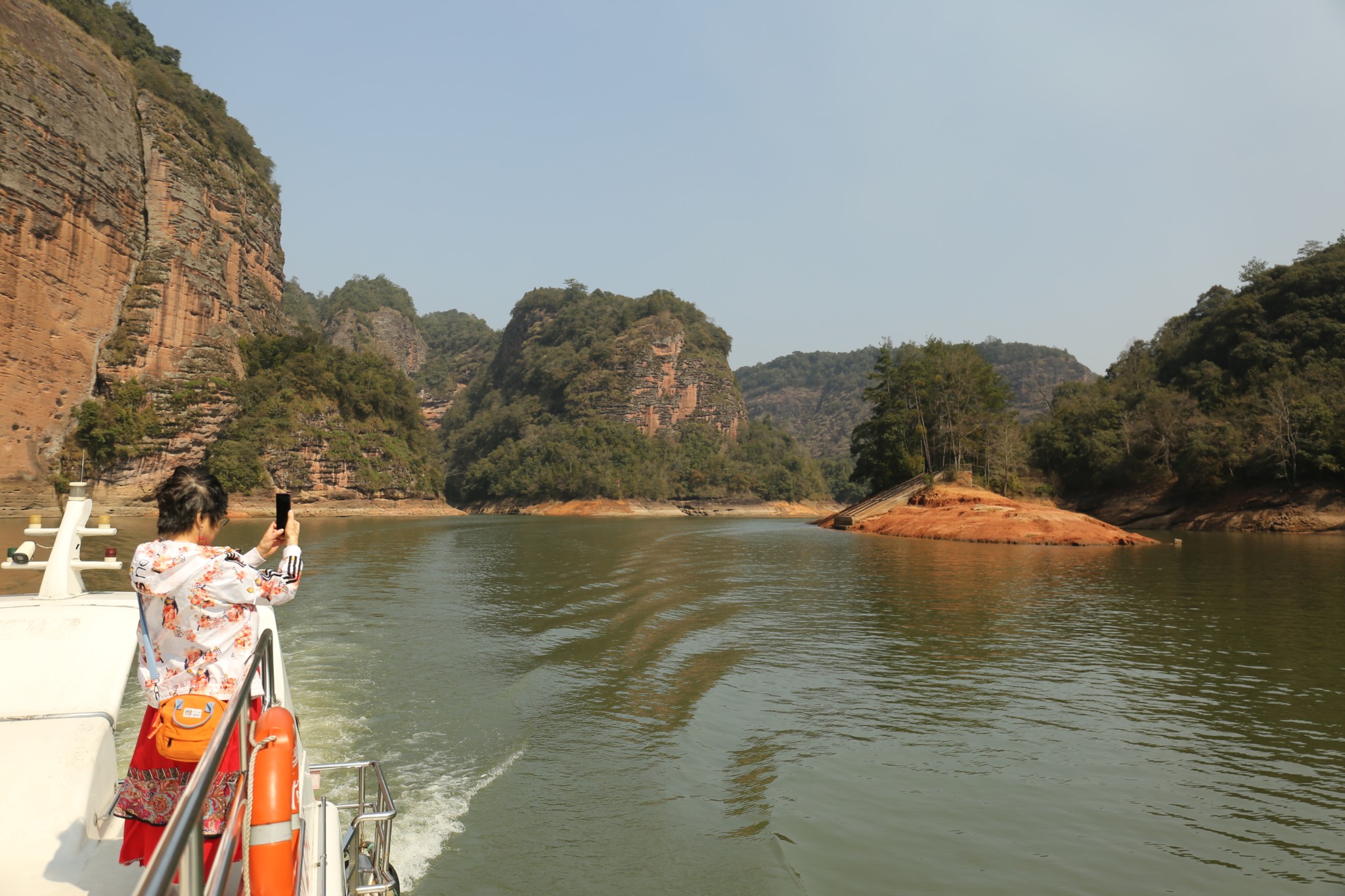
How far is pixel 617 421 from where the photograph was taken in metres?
115

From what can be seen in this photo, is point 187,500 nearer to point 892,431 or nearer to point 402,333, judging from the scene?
point 892,431

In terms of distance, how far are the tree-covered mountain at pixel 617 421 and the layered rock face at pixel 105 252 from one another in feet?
134

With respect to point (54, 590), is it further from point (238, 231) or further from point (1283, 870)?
point (238, 231)

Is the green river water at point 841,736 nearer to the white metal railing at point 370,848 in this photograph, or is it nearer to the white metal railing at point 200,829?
the white metal railing at point 370,848

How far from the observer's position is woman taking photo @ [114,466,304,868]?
3006 millimetres

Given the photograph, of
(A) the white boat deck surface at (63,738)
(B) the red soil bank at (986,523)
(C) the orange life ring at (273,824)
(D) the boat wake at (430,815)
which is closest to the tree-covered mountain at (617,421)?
(B) the red soil bank at (986,523)

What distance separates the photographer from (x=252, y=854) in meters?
2.48

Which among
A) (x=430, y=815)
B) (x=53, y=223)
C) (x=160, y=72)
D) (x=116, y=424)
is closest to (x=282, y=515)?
(x=430, y=815)

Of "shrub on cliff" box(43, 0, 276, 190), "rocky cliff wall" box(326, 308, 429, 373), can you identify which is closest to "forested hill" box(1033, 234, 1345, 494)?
"shrub on cliff" box(43, 0, 276, 190)

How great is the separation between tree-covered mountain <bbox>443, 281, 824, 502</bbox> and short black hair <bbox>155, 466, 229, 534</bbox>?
303 ft

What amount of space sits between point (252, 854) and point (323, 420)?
242 feet

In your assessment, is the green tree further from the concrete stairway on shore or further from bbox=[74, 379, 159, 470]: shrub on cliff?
bbox=[74, 379, 159, 470]: shrub on cliff

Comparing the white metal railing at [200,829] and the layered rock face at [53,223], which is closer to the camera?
the white metal railing at [200,829]

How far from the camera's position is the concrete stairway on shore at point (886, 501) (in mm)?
49156
